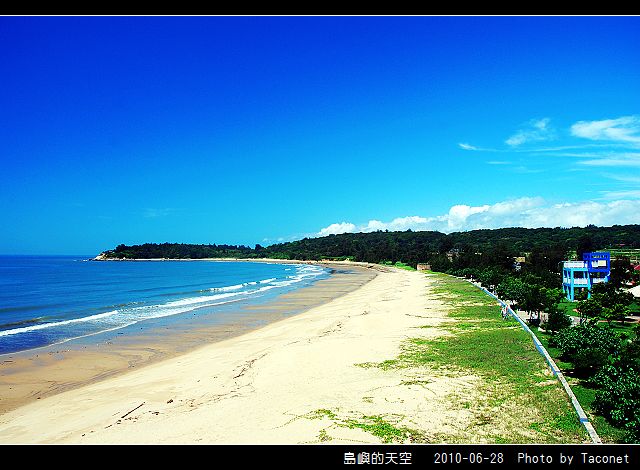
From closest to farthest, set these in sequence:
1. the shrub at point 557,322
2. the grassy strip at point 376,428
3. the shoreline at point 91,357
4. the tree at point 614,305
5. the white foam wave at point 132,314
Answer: the grassy strip at point 376,428 → the shoreline at point 91,357 → the shrub at point 557,322 → the tree at point 614,305 → the white foam wave at point 132,314

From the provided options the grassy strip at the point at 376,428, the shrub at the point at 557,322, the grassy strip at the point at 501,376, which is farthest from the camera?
the shrub at the point at 557,322

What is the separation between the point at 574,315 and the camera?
25109 millimetres

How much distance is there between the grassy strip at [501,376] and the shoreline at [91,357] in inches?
423

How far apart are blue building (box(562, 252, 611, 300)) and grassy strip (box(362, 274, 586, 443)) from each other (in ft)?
44.9

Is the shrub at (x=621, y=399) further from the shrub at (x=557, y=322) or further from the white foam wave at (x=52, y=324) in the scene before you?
the white foam wave at (x=52, y=324)

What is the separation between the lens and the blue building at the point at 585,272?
32156 millimetres

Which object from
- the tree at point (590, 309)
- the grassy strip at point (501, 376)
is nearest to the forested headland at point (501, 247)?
the tree at point (590, 309)

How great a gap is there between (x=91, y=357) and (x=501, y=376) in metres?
17.1

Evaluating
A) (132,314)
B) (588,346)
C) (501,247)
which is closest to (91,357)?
(132,314)

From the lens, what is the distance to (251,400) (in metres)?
11.7

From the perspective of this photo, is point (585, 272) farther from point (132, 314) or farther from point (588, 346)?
point (132, 314)
